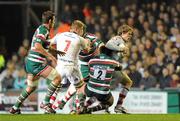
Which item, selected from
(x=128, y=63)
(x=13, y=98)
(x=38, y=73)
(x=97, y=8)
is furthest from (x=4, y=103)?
(x=38, y=73)

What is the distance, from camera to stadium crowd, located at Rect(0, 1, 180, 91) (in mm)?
23031

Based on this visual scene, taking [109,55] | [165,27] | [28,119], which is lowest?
[28,119]

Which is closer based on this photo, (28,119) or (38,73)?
(28,119)

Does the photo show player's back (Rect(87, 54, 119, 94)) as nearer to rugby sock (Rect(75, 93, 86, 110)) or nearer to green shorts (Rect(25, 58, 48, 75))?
rugby sock (Rect(75, 93, 86, 110))

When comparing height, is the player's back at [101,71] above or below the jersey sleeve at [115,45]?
below

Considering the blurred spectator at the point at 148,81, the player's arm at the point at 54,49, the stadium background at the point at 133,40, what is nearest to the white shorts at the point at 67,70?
the player's arm at the point at 54,49

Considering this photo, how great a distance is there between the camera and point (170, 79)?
22703mm

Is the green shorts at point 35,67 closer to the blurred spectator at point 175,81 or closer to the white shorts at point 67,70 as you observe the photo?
the white shorts at point 67,70

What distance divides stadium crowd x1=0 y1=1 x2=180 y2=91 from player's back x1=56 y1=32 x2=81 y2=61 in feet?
21.0

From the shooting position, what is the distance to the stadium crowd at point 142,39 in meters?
23.0

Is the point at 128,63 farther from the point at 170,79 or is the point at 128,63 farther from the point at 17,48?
the point at 17,48

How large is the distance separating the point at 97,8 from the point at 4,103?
212 inches

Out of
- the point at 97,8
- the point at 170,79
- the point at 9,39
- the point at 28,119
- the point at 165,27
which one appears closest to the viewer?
the point at 28,119

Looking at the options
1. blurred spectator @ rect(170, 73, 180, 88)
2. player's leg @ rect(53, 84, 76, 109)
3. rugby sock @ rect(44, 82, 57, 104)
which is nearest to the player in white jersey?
rugby sock @ rect(44, 82, 57, 104)
